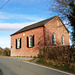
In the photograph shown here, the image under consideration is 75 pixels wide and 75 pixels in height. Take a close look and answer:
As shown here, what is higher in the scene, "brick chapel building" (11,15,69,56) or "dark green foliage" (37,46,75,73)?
"brick chapel building" (11,15,69,56)

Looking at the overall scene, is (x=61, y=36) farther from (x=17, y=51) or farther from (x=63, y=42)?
(x=17, y=51)

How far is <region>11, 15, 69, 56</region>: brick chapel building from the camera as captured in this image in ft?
57.5

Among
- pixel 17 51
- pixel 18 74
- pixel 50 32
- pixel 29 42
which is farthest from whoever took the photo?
pixel 17 51

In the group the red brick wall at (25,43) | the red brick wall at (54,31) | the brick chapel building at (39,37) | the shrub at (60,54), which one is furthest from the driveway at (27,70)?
the red brick wall at (54,31)

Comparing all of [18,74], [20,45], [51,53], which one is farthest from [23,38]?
[18,74]

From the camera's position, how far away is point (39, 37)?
57.9ft

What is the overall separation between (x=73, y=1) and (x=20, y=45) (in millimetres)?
14679

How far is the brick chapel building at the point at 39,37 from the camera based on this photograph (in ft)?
57.5

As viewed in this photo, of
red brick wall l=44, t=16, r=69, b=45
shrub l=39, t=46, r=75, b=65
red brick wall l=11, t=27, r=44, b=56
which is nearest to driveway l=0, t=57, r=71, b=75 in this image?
shrub l=39, t=46, r=75, b=65

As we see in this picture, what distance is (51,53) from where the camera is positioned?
10.9 m

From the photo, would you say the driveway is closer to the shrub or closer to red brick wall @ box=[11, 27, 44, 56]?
the shrub

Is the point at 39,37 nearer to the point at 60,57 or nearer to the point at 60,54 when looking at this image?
the point at 60,54

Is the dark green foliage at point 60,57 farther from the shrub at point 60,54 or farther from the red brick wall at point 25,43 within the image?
the red brick wall at point 25,43

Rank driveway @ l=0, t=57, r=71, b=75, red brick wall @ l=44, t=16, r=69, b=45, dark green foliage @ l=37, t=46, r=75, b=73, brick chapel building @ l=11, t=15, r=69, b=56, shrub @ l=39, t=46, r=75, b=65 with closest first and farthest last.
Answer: driveway @ l=0, t=57, r=71, b=75
dark green foliage @ l=37, t=46, r=75, b=73
shrub @ l=39, t=46, r=75, b=65
brick chapel building @ l=11, t=15, r=69, b=56
red brick wall @ l=44, t=16, r=69, b=45
